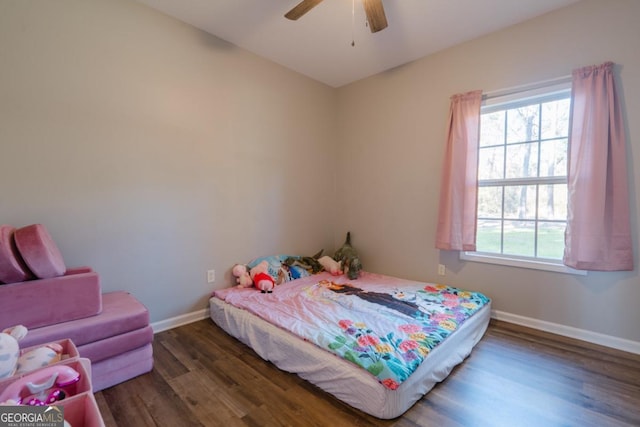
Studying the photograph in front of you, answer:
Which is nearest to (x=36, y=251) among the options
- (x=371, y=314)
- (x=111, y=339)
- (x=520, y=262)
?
(x=111, y=339)

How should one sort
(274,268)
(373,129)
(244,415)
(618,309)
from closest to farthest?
(244,415)
(618,309)
(274,268)
(373,129)

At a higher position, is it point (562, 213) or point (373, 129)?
point (373, 129)

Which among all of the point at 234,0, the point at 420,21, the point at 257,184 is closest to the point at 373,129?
the point at 420,21

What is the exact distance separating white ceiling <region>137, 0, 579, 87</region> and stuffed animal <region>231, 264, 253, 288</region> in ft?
7.54

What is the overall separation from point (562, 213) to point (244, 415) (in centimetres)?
284

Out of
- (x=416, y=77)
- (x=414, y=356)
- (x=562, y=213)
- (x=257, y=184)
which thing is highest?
(x=416, y=77)

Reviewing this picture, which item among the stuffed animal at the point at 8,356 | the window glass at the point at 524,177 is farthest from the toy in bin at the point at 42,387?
the window glass at the point at 524,177

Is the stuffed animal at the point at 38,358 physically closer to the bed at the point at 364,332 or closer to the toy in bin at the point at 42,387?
the toy in bin at the point at 42,387

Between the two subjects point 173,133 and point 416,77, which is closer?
point 173,133

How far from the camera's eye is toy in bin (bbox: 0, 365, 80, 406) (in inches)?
34.9

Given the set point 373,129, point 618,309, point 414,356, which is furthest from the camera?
point 373,129

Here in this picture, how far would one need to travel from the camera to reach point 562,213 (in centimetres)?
244

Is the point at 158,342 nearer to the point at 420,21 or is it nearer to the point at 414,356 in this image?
the point at 414,356

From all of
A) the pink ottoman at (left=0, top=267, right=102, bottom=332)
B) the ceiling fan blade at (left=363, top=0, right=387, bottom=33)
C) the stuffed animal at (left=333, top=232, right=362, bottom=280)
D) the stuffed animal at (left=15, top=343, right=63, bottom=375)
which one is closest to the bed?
the stuffed animal at (left=333, top=232, right=362, bottom=280)
